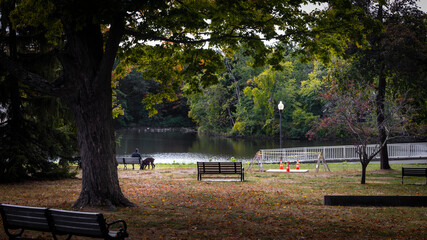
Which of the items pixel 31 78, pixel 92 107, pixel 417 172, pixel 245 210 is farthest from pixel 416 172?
pixel 31 78

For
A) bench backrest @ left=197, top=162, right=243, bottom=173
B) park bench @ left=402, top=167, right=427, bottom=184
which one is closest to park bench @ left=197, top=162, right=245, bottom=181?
bench backrest @ left=197, top=162, right=243, bottom=173

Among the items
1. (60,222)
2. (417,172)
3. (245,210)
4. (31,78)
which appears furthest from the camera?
(417,172)

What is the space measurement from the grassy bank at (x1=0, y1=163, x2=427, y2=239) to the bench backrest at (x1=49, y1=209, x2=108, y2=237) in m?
1.27

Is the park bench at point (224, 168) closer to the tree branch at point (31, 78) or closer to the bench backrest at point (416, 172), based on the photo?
the bench backrest at point (416, 172)

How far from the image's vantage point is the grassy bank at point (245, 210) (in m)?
7.11

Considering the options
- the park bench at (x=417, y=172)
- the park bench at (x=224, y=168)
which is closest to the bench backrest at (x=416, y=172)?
the park bench at (x=417, y=172)

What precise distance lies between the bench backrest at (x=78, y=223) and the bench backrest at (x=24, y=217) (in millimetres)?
188

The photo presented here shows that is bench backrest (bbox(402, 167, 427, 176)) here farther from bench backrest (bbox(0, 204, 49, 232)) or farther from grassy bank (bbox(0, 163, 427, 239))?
bench backrest (bbox(0, 204, 49, 232))

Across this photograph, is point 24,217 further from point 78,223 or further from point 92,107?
point 92,107

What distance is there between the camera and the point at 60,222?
5.65 meters

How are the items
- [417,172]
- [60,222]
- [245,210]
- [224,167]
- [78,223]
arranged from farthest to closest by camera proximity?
[224,167] < [417,172] < [245,210] < [60,222] < [78,223]

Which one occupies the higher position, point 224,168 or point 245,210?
point 224,168

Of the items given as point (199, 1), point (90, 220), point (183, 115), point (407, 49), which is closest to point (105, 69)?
point (199, 1)

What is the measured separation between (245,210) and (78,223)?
4.85 metres
